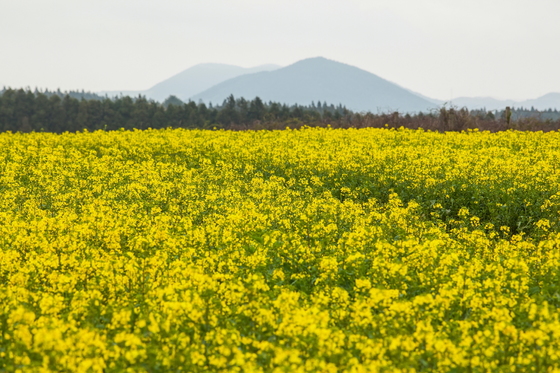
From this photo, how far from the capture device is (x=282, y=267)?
848 centimetres

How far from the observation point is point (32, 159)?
19.1 metres

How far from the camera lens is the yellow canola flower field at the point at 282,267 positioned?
491 centimetres

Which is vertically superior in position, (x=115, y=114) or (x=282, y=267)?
(x=115, y=114)

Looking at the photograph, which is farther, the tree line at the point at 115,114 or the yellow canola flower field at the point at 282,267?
the tree line at the point at 115,114

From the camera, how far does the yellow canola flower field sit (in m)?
4.91

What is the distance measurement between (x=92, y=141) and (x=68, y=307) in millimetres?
18078

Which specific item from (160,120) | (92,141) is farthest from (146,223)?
(160,120)

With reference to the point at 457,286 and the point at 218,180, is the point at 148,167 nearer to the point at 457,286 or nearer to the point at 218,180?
the point at 218,180

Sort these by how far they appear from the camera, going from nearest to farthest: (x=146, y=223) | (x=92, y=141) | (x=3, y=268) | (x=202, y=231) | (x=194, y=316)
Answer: (x=194, y=316)
(x=3, y=268)
(x=202, y=231)
(x=146, y=223)
(x=92, y=141)

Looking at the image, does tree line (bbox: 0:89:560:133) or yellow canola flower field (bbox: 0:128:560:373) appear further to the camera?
tree line (bbox: 0:89:560:133)

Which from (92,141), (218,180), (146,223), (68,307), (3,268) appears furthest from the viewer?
(92,141)

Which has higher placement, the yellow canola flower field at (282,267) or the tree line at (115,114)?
the tree line at (115,114)

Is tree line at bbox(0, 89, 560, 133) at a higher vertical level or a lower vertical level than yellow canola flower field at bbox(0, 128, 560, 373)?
higher

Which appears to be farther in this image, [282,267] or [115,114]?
[115,114]
